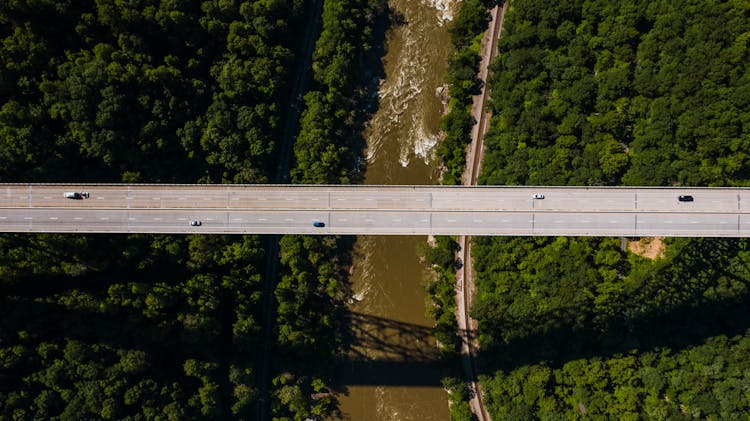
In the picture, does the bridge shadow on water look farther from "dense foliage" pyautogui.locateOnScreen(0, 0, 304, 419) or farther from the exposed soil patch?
the exposed soil patch

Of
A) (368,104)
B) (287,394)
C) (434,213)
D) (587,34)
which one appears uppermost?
(587,34)

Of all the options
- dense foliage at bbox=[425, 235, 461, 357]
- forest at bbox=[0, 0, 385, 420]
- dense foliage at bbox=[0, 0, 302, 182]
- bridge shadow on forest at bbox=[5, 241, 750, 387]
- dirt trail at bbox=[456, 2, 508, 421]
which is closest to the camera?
forest at bbox=[0, 0, 385, 420]

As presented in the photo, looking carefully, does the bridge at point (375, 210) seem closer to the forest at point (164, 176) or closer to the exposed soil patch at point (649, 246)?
the forest at point (164, 176)

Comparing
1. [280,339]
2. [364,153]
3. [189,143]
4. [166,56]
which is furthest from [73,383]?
[364,153]

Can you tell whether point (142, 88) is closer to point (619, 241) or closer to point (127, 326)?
point (127, 326)

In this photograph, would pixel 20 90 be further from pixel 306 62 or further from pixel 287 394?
pixel 287 394

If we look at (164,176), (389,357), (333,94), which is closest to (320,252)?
(389,357)

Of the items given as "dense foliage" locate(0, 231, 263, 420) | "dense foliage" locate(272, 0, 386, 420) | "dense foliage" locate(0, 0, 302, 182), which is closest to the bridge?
"dense foliage" locate(0, 0, 302, 182)
